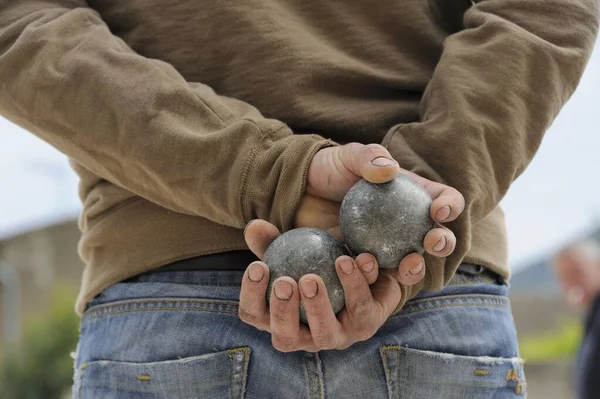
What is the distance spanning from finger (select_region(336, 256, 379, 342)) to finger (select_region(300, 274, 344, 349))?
0.11 ft

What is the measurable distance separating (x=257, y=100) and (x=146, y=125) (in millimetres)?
292

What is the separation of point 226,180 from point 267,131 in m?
0.12

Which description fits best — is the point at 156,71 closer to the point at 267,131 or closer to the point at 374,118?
the point at 267,131

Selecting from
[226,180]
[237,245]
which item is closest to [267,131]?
[226,180]

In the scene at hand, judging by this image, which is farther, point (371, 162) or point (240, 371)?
point (240, 371)

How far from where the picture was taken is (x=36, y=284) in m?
20.3

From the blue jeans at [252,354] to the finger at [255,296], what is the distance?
13cm

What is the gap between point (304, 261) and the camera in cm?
148

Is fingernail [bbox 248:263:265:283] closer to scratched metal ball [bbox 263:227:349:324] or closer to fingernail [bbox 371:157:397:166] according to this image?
scratched metal ball [bbox 263:227:349:324]

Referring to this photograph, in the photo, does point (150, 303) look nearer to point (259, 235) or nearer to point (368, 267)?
point (259, 235)

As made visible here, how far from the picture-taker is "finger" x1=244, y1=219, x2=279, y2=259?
153cm

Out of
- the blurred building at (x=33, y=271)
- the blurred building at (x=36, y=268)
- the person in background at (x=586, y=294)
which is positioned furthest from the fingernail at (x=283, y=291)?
the blurred building at (x=36, y=268)

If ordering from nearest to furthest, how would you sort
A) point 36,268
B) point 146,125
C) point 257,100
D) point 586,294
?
point 146,125
point 257,100
point 586,294
point 36,268

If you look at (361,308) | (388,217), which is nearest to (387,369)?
(361,308)
